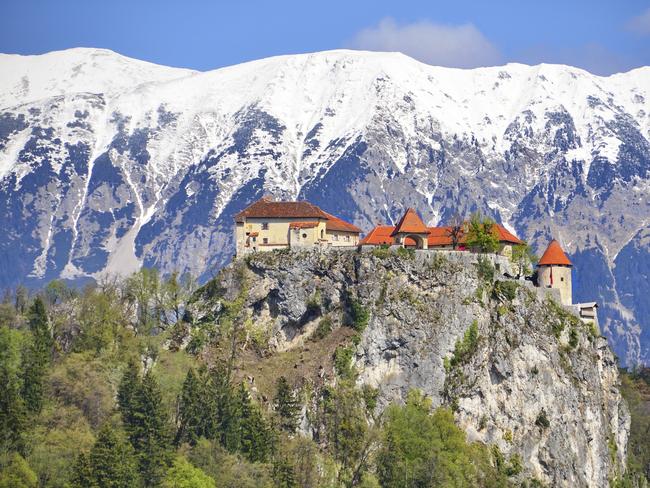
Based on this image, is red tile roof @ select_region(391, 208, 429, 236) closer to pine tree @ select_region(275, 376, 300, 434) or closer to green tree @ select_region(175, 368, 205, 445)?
pine tree @ select_region(275, 376, 300, 434)

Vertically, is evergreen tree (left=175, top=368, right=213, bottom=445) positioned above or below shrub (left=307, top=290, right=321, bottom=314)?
below

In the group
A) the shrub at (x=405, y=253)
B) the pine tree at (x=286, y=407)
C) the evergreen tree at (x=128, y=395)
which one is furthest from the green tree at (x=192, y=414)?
the shrub at (x=405, y=253)

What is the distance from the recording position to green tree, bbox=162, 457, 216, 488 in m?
118

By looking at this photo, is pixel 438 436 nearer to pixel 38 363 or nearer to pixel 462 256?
pixel 462 256

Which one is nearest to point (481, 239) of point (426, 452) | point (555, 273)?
point (555, 273)

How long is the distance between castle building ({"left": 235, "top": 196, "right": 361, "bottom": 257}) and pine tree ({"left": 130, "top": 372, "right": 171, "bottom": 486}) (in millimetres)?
28382

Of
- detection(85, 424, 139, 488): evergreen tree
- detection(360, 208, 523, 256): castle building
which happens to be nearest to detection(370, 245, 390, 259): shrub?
detection(360, 208, 523, 256): castle building

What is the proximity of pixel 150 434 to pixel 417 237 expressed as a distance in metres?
42.6

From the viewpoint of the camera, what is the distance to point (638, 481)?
17062 centimetres

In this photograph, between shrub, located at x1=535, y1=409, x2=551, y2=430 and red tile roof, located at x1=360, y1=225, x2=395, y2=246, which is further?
red tile roof, located at x1=360, y1=225, x2=395, y2=246

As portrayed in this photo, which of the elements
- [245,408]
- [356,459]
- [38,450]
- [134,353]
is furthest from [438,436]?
[38,450]

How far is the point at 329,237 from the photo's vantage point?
158 meters

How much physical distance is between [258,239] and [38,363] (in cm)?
3269

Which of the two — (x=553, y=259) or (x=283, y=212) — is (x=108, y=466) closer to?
(x=283, y=212)
